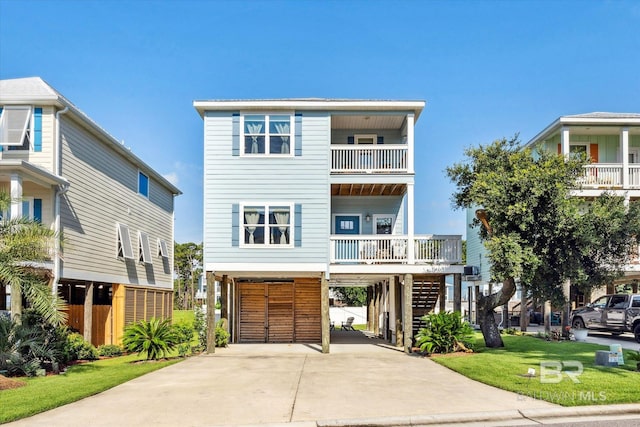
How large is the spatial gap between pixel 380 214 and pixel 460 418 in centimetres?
1353

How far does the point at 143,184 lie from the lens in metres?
26.3

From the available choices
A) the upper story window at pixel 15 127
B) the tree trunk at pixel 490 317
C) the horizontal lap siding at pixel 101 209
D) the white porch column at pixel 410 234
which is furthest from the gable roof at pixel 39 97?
the tree trunk at pixel 490 317

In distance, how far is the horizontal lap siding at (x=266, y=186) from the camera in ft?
62.8

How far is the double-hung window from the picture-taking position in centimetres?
1917

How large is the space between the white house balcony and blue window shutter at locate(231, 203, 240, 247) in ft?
45.8

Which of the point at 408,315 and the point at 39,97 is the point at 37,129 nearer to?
the point at 39,97

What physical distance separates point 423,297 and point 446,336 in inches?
163

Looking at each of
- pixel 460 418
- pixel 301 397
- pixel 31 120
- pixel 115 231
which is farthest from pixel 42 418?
pixel 115 231

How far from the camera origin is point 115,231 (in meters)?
22.6

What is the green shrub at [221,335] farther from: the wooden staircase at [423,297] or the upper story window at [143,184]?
the upper story window at [143,184]

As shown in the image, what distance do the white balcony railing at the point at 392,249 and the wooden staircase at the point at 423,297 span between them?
6.01 ft

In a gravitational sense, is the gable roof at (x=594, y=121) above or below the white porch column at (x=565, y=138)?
above

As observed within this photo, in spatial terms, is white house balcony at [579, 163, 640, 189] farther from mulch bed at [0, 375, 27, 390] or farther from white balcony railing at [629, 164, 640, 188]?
mulch bed at [0, 375, 27, 390]

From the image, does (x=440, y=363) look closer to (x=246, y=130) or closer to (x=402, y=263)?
(x=402, y=263)
